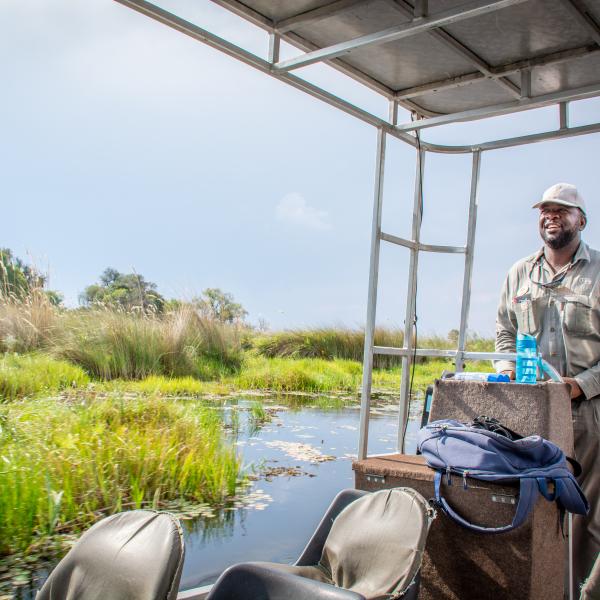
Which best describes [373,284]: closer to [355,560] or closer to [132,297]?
[355,560]

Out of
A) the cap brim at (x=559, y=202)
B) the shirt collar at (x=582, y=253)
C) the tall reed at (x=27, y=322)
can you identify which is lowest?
the tall reed at (x=27, y=322)

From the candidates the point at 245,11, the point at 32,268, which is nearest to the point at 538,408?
the point at 245,11

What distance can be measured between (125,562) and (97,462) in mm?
2472

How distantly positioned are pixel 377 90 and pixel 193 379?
615cm

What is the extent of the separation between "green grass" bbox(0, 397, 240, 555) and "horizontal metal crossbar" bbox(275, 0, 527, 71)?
2.37 meters

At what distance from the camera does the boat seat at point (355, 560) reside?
5.65 ft

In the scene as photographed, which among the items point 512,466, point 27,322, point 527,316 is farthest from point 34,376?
point 512,466

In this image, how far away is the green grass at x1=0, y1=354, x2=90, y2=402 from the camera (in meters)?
6.35

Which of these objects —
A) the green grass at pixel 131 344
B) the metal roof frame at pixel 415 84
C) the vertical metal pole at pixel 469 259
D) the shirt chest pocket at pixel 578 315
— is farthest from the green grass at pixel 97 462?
the green grass at pixel 131 344

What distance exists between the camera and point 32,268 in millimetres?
7500

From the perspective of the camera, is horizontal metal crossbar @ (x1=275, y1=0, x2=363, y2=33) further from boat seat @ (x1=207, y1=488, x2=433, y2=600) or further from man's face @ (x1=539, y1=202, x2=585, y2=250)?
boat seat @ (x1=207, y1=488, x2=433, y2=600)

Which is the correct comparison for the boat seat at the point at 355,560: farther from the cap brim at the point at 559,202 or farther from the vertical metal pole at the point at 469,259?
the vertical metal pole at the point at 469,259

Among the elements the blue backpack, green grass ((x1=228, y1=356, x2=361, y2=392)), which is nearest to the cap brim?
the blue backpack

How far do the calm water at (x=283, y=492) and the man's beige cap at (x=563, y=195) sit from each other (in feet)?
7.77
